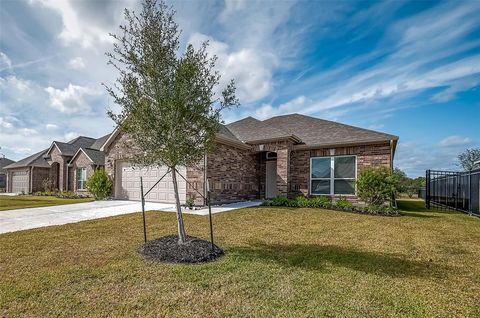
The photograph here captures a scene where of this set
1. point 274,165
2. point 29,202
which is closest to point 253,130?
point 274,165

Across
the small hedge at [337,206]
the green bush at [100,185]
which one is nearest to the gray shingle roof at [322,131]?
the small hedge at [337,206]

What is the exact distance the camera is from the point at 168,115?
186 inches

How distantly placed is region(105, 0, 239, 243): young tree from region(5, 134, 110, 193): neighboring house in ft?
55.0

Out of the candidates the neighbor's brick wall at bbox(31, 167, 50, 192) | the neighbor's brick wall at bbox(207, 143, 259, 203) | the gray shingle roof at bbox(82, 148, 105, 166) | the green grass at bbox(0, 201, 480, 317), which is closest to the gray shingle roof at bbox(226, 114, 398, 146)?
the neighbor's brick wall at bbox(207, 143, 259, 203)

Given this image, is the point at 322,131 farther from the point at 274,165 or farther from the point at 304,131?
the point at 274,165

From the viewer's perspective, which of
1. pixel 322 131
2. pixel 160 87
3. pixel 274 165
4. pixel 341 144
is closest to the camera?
pixel 160 87

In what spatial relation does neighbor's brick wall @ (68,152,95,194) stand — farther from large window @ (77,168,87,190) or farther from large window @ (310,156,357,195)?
large window @ (310,156,357,195)

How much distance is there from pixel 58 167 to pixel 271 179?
70.9ft

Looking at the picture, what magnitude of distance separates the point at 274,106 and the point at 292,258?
1578 centimetres

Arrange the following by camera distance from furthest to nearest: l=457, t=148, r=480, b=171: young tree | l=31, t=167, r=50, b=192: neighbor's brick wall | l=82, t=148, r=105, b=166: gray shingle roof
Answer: l=457, t=148, r=480, b=171: young tree
l=31, t=167, r=50, b=192: neighbor's brick wall
l=82, t=148, r=105, b=166: gray shingle roof

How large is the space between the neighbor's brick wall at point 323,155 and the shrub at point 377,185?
1.27 metres

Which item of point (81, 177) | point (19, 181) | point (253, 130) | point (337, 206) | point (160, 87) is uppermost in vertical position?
point (253, 130)

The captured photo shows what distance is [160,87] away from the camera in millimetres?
4824

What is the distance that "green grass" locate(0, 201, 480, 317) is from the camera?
10.0 feet
